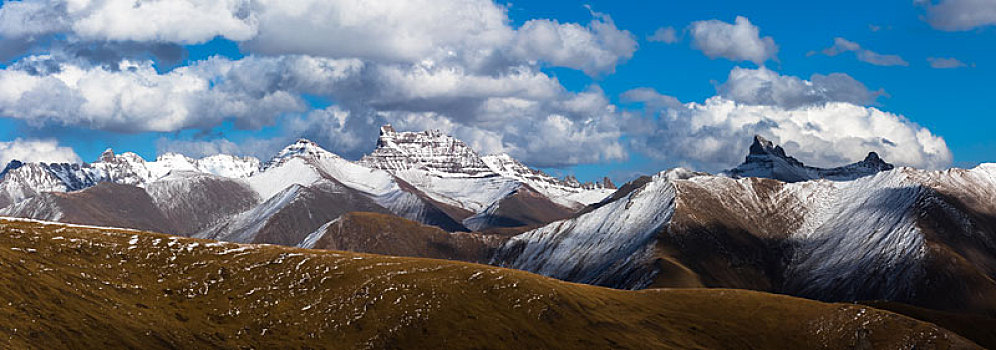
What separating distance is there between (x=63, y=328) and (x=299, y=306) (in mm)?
47637

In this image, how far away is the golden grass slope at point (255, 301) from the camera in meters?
142

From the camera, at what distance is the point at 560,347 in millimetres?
181375

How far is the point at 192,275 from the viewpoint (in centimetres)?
17575

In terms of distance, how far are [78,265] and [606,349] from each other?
3800 inches

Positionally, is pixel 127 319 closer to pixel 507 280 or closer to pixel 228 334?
pixel 228 334

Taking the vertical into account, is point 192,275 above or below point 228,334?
above

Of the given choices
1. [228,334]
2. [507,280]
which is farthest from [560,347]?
[228,334]

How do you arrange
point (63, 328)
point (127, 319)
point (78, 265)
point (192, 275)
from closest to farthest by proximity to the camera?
point (63, 328) < point (127, 319) < point (78, 265) < point (192, 275)

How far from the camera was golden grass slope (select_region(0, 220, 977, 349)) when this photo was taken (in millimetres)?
141625

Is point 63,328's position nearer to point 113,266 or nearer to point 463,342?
point 113,266

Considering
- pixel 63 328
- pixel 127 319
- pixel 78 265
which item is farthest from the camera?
pixel 78 265

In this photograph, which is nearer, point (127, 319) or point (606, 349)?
point (127, 319)

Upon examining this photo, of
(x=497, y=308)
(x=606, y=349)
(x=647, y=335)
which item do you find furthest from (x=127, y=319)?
(x=647, y=335)

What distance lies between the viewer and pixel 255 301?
561 ft
